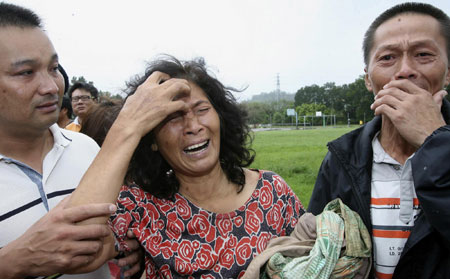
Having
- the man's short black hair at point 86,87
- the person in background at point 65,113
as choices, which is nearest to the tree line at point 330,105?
the man's short black hair at point 86,87

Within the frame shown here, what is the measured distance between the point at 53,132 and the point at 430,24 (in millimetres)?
2671

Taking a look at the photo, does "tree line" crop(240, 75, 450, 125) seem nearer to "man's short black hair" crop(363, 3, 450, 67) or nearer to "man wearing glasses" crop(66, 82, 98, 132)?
"man wearing glasses" crop(66, 82, 98, 132)

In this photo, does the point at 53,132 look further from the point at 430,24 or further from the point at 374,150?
the point at 430,24

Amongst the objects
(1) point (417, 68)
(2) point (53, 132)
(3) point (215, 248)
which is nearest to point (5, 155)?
(2) point (53, 132)

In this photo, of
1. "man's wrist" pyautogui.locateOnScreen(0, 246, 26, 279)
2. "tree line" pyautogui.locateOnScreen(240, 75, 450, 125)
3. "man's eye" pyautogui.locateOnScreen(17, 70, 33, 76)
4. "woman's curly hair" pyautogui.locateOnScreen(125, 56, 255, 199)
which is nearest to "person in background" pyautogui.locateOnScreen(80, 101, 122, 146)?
"woman's curly hair" pyautogui.locateOnScreen(125, 56, 255, 199)

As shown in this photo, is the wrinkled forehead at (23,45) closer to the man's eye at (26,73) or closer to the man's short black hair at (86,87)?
the man's eye at (26,73)

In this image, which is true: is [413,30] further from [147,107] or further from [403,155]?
[147,107]

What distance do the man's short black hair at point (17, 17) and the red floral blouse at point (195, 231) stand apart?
4.22 feet

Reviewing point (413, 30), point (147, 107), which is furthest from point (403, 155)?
point (147, 107)

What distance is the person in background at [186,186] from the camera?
1.95 meters

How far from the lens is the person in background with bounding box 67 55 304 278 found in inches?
76.9

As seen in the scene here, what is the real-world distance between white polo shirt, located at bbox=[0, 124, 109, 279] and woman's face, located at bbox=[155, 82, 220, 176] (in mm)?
639

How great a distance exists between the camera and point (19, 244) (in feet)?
5.61

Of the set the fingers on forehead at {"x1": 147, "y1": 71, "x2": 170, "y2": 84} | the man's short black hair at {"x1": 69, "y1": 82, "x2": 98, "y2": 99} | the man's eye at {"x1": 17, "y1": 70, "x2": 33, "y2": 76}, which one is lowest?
the man's short black hair at {"x1": 69, "y1": 82, "x2": 98, "y2": 99}
